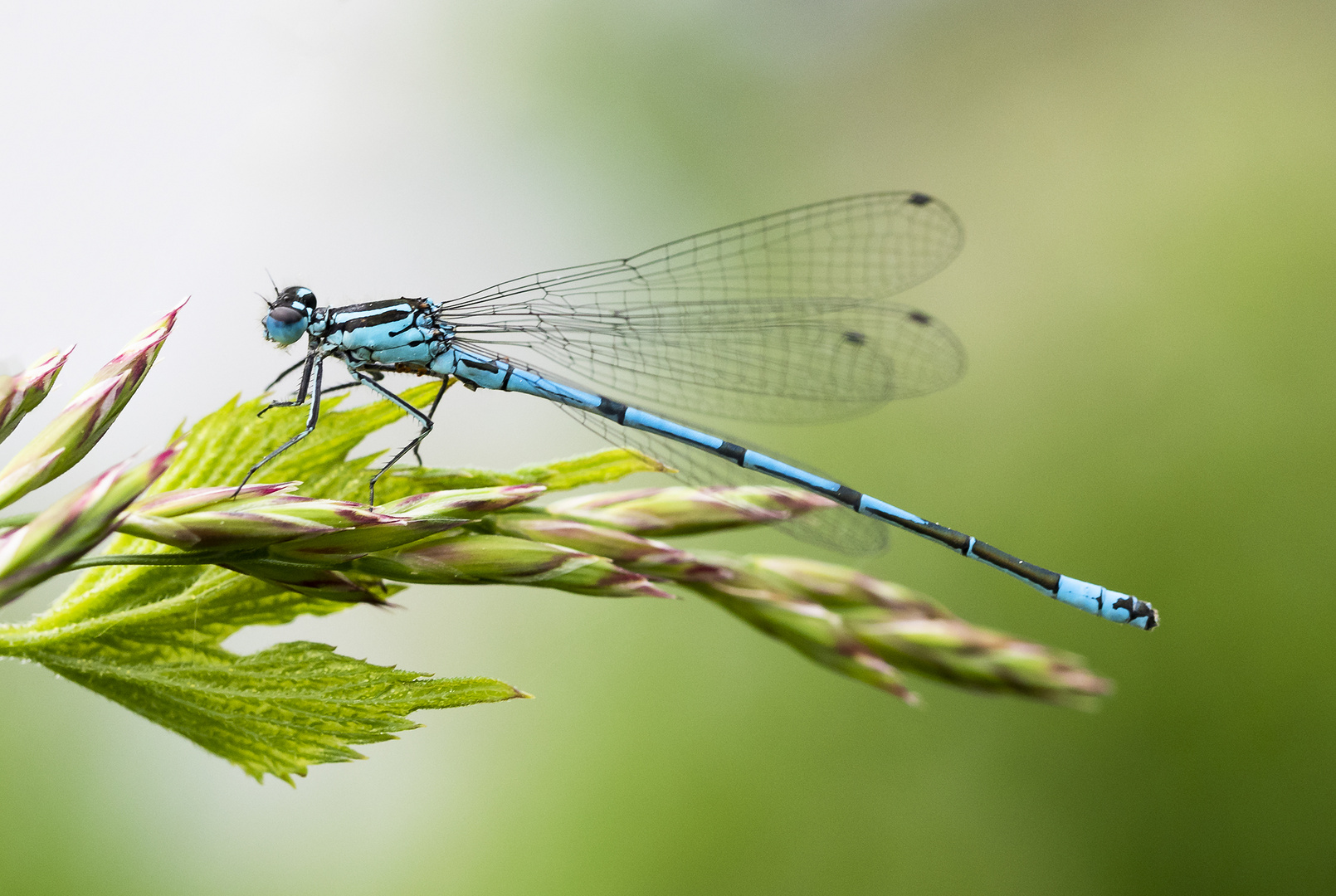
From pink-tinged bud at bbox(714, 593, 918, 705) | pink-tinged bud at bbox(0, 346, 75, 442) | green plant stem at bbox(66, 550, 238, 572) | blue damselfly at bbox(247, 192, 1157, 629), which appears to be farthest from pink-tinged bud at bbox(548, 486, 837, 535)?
pink-tinged bud at bbox(0, 346, 75, 442)

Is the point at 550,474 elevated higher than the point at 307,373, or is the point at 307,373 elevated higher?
the point at 307,373

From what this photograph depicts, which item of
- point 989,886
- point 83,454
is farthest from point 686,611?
point 83,454

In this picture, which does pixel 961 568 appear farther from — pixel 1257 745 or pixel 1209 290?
pixel 1209 290

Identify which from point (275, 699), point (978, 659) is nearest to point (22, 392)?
point (275, 699)

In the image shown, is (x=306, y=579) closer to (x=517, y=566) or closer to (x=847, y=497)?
(x=517, y=566)

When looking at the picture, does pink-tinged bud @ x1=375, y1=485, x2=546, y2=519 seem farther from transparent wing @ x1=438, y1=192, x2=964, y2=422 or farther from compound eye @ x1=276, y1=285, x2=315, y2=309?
transparent wing @ x1=438, y1=192, x2=964, y2=422

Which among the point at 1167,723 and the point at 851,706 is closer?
the point at 1167,723
